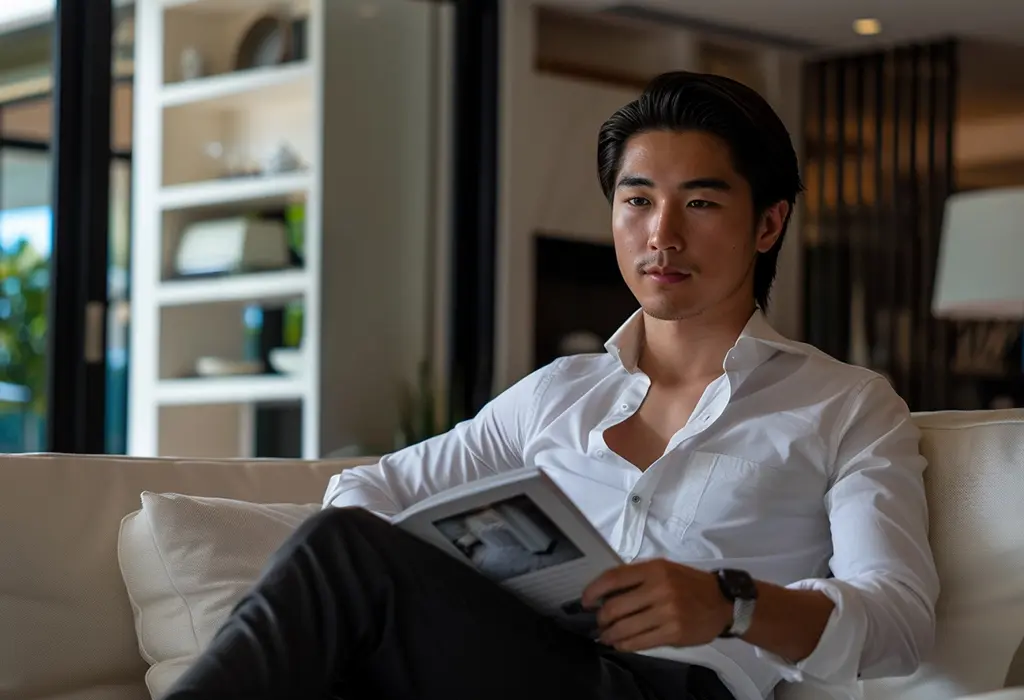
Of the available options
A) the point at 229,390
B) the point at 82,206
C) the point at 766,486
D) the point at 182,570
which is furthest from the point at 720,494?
the point at 229,390

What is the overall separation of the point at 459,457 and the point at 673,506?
15.6 inches

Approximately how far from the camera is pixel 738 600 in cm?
147

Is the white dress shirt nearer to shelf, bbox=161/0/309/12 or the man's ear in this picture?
the man's ear

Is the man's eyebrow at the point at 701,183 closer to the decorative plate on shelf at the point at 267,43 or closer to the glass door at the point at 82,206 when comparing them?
the glass door at the point at 82,206

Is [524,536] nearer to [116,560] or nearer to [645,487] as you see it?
[645,487]

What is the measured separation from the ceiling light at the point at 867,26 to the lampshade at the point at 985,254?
1.94 metres

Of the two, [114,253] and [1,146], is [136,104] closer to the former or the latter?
[114,253]

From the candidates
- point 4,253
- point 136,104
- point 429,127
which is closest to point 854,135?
point 429,127

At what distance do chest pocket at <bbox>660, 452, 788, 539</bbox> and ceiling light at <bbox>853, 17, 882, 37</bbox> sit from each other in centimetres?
448

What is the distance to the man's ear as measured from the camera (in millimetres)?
2004

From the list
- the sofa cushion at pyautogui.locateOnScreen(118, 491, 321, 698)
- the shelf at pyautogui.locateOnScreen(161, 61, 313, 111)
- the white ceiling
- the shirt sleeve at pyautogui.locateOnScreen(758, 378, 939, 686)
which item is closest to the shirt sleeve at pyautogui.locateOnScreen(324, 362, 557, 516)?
the sofa cushion at pyautogui.locateOnScreen(118, 491, 321, 698)

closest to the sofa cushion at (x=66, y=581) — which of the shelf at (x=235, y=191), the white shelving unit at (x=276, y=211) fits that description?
the white shelving unit at (x=276, y=211)

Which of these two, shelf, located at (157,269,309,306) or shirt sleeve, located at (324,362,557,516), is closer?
shirt sleeve, located at (324,362,557,516)

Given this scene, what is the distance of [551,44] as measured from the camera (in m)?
6.12
